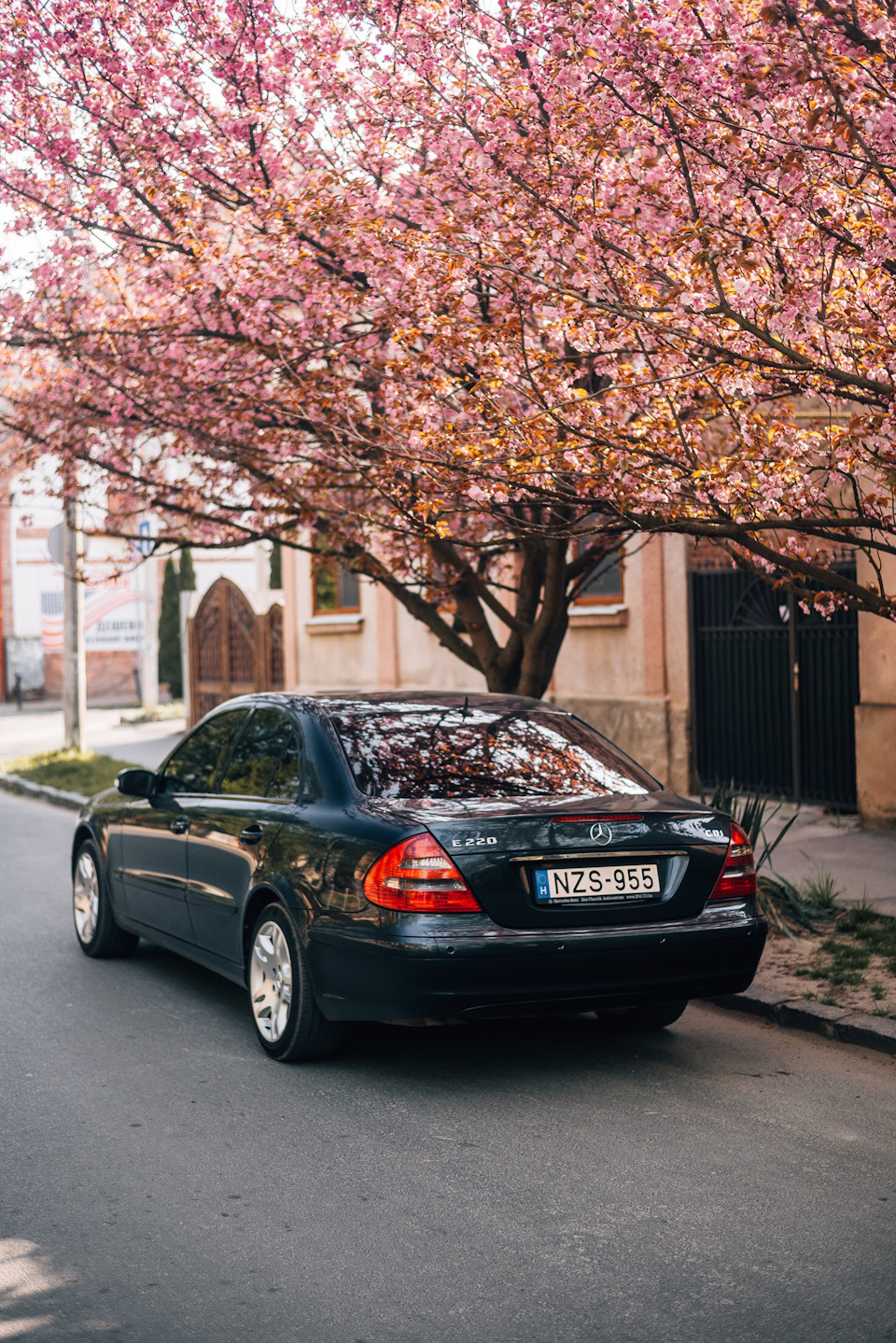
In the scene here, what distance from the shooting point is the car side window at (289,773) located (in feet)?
20.4

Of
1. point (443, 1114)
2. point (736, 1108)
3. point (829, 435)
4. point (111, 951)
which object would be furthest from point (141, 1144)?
point (829, 435)

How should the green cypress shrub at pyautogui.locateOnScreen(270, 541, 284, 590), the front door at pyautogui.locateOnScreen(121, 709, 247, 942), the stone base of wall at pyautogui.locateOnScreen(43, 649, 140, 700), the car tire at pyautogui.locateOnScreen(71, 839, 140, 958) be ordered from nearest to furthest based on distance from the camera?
1. the front door at pyautogui.locateOnScreen(121, 709, 247, 942)
2. the car tire at pyautogui.locateOnScreen(71, 839, 140, 958)
3. the green cypress shrub at pyautogui.locateOnScreen(270, 541, 284, 590)
4. the stone base of wall at pyautogui.locateOnScreen(43, 649, 140, 700)

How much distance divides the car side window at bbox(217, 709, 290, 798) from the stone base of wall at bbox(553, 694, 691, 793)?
24.3ft

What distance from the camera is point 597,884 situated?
18.0 ft

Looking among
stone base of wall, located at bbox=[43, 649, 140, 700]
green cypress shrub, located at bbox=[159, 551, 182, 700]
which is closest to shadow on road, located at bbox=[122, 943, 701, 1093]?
green cypress shrub, located at bbox=[159, 551, 182, 700]

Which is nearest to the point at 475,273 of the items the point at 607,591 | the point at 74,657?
the point at 607,591

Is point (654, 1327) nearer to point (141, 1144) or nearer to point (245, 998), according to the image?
point (141, 1144)

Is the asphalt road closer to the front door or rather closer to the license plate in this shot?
the front door

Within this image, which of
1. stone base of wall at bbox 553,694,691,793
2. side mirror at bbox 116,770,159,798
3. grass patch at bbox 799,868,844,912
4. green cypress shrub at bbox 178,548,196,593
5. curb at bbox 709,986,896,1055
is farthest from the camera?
green cypress shrub at bbox 178,548,196,593

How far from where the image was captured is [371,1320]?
359 centimetres

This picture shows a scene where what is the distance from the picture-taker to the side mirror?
7320mm

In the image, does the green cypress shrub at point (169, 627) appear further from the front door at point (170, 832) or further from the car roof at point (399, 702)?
the car roof at point (399, 702)

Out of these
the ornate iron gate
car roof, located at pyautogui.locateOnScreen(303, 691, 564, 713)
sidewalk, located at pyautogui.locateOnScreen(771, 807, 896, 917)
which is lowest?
sidewalk, located at pyautogui.locateOnScreen(771, 807, 896, 917)

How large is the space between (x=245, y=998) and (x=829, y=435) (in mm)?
3903
